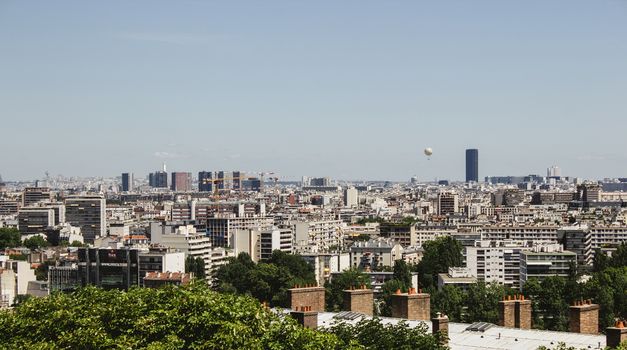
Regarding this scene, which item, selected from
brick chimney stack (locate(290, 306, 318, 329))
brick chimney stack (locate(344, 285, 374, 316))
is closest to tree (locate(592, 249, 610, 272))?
brick chimney stack (locate(344, 285, 374, 316))

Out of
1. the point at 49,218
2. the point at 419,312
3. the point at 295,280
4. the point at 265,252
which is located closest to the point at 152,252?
the point at 295,280

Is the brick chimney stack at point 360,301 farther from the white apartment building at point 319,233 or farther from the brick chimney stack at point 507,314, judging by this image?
the white apartment building at point 319,233

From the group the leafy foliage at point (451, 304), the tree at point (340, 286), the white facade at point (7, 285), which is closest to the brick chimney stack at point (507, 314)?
the leafy foliage at point (451, 304)

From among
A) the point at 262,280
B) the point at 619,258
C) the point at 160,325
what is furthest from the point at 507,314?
the point at 619,258

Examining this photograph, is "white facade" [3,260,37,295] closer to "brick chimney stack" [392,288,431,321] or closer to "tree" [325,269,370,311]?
"tree" [325,269,370,311]

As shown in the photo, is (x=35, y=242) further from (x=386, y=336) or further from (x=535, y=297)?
(x=386, y=336)

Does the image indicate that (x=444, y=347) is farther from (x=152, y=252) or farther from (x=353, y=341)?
(x=152, y=252)

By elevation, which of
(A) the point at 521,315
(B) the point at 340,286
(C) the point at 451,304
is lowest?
(B) the point at 340,286
